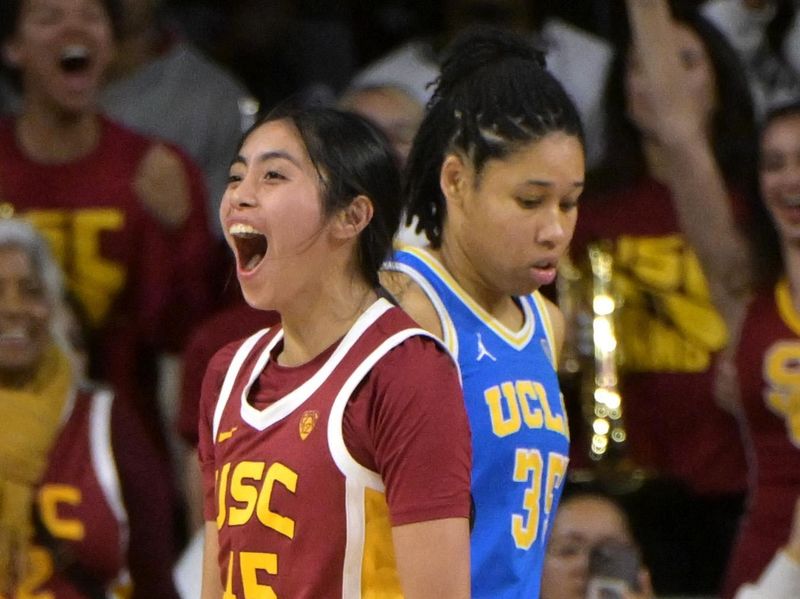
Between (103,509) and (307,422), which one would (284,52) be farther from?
(307,422)

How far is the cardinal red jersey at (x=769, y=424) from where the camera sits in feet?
12.2

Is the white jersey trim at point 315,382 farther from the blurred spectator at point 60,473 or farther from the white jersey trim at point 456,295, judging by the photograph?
the blurred spectator at point 60,473

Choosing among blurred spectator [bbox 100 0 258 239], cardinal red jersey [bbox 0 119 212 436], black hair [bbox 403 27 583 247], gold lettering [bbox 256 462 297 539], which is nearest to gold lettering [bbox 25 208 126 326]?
cardinal red jersey [bbox 0 119 212 436]

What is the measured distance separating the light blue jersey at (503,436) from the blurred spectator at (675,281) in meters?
1.40

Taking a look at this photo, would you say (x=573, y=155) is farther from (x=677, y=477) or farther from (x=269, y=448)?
(x=677, y=477)

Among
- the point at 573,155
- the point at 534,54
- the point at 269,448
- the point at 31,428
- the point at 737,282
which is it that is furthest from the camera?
the point at 737,282

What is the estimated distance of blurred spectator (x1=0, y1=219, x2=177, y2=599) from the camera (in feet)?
11.8

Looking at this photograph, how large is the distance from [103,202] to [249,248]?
1855mm

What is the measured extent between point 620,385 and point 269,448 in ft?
6.41

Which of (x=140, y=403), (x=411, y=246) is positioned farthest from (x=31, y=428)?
(x=411, y=246)

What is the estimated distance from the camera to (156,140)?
432cm

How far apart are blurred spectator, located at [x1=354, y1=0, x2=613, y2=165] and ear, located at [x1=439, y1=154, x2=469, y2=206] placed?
1.77 m

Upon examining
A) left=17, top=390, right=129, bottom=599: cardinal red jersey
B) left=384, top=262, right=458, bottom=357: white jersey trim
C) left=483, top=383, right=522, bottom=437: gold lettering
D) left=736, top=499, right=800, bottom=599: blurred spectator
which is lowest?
left=736, top=499, right=800, bottom=599: blurred spectator

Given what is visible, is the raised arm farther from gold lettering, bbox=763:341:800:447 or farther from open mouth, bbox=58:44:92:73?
open mouth, bbox=58:44:92:73
